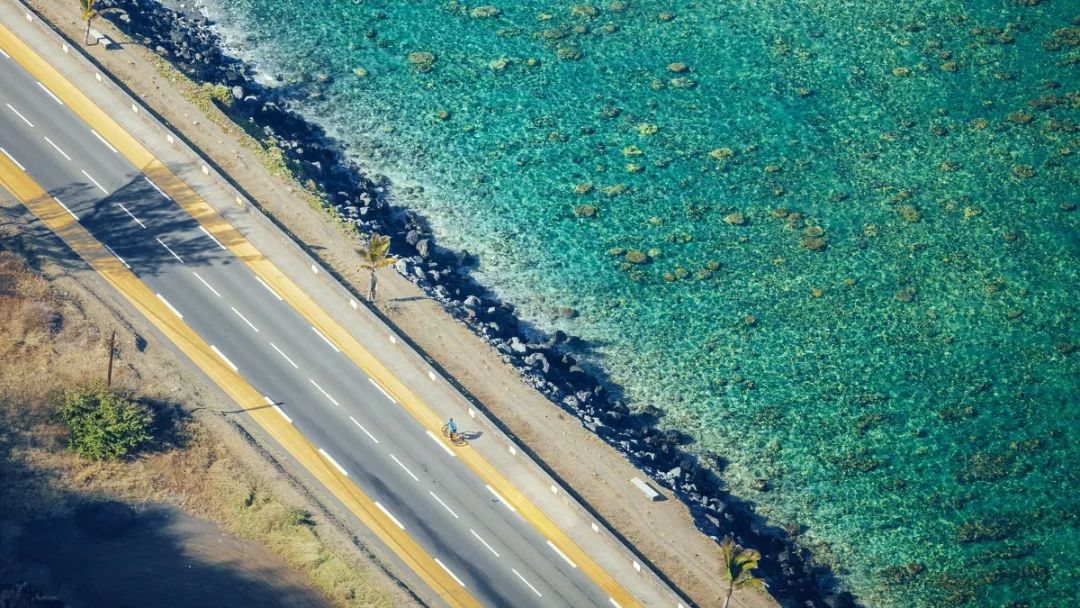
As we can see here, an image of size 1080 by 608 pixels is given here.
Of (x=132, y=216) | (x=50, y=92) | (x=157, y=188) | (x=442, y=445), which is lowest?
(x=442, y=445)

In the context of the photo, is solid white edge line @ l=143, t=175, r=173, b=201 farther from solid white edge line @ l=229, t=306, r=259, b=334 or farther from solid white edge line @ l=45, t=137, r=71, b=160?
solid white edge line @ l=229, t=306, r=259, b=334

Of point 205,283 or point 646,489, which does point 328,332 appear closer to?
point 205,283

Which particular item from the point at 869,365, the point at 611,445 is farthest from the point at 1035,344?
the point at 611,445

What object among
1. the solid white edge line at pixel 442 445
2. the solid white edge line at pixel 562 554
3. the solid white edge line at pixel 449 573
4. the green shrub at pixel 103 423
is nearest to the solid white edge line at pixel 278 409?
the green shrub at pixel 103 423

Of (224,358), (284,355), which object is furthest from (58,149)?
(284,355)

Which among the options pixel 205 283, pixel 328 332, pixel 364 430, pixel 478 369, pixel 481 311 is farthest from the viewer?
pixel 481 311
